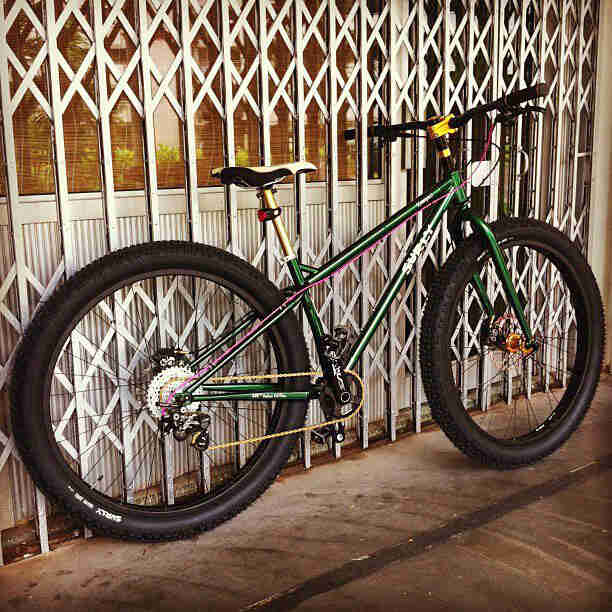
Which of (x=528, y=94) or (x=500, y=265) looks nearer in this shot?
(x=528, y=94)

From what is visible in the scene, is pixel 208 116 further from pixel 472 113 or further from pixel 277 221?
pixel 472 113

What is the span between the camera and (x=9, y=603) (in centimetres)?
212

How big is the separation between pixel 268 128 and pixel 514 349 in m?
1.37

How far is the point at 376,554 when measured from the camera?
2342 mm

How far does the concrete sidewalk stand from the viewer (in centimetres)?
211

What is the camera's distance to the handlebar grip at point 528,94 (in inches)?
102

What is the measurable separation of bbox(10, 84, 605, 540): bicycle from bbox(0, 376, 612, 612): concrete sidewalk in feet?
0.44

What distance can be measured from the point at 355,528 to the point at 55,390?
3.80ft

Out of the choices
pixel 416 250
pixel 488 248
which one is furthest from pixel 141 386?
pixel 488 248

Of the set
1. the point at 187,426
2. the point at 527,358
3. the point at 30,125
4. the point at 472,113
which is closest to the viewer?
the point at 30,125

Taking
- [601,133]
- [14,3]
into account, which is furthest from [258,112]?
[601,133]

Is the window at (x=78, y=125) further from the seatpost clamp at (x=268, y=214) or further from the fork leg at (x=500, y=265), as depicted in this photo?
the fork leg at (x=500, y=265)

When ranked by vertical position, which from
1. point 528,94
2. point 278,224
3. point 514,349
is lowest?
point 514,349

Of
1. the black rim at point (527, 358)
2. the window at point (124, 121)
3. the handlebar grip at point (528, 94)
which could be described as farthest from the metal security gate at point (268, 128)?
the handlebar grip at point (528, 94)
